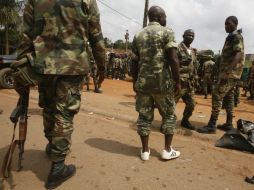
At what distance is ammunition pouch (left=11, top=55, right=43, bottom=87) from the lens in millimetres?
2990

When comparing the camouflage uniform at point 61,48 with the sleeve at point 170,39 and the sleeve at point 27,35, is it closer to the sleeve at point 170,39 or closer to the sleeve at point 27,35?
the sleeve at point 27,35

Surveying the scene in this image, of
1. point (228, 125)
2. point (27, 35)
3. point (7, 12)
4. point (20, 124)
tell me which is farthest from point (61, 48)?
point (7, 12)

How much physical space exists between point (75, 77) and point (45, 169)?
45.1 inches

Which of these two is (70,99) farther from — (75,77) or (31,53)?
(31,53)

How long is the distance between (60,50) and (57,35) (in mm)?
142

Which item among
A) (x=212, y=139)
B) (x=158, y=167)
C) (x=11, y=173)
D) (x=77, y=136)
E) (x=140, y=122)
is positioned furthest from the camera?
(x=212, y=139)

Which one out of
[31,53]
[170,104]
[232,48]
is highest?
[232,48]

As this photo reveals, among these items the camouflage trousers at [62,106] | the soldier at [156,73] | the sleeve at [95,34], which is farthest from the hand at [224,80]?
the camouflage trousers at [62,106]

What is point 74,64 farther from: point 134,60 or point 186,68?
point 186,68

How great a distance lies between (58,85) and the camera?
304 centimetres

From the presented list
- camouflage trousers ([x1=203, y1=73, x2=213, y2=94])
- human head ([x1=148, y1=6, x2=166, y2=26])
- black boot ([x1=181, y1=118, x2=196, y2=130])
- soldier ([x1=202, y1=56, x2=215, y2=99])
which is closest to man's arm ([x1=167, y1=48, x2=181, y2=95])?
human head ([x1=148, y1=6, x2=166, y2=26])

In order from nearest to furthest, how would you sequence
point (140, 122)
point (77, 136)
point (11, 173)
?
1. point (11, 173)
2. point (140, 122)
3. point (77, 136)

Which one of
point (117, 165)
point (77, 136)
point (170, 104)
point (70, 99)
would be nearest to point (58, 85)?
point (70, 99)

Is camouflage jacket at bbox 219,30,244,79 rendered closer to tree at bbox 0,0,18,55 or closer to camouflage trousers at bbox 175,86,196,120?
camouflage trousers at bbox 175,86,196,120
